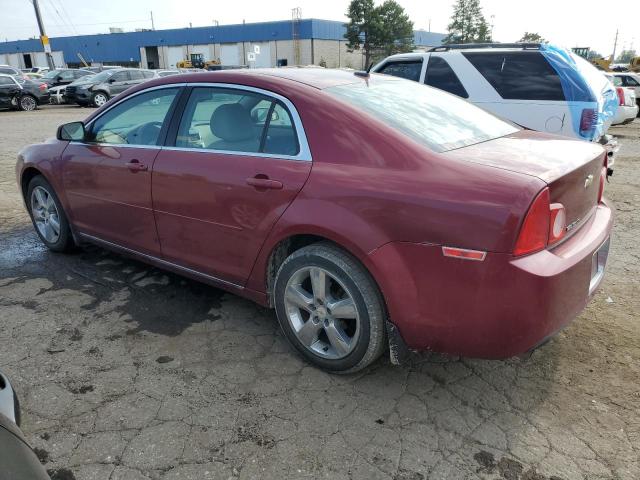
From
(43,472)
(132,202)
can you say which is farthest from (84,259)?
(43,472)

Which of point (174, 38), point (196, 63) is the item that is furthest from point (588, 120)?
point (174, 38)

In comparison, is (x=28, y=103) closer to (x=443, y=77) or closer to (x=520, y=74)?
(x=443, y=77)

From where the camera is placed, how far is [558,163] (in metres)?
2.48

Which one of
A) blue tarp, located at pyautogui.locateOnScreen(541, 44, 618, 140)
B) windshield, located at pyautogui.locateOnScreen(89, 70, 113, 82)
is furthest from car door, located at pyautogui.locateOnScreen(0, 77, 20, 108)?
blue tarp, located at pyautogui.locateOnScreen(541, 44, 618, 140)

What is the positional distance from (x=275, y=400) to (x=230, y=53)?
70.9 meters

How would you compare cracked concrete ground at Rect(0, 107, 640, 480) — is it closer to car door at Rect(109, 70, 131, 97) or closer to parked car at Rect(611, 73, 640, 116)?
parked car at Rect(611, 73, 640, 116)

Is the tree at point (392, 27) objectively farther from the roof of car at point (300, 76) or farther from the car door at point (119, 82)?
the roof of car at point (300, 76)

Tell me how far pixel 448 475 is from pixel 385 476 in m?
0.27

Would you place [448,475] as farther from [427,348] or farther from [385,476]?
[427,348]

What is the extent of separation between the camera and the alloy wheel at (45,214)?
4.66 meters

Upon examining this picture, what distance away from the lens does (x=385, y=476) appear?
2.17 meters

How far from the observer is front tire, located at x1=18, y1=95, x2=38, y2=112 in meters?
21.3

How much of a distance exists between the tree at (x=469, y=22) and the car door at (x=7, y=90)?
62.2 metres

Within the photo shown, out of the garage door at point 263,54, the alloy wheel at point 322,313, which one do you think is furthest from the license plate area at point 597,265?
the garage door at point 263,54
